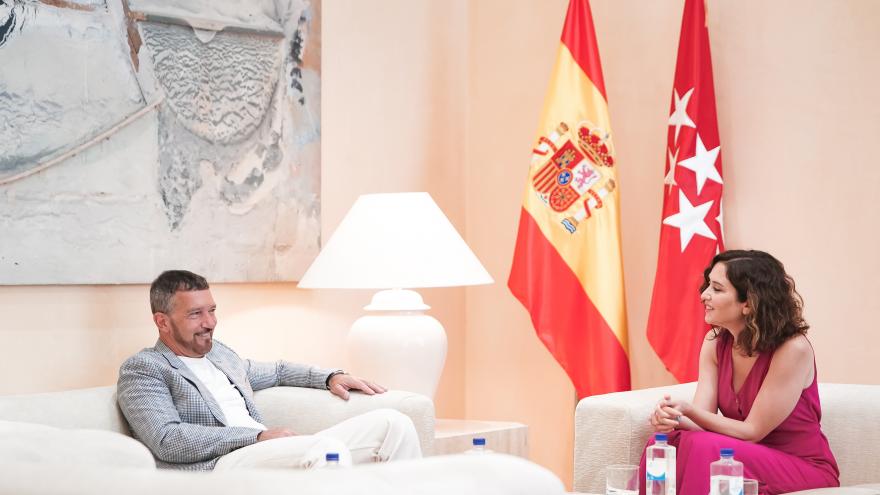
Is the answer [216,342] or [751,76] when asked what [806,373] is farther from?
[216,342]

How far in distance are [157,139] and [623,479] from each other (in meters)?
2.11

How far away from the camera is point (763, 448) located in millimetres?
3508

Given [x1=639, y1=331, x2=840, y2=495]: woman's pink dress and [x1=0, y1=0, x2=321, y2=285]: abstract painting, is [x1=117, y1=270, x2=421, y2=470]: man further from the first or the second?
[x1=639, y1=331, x2=840, y2=495]: woman's pink dress

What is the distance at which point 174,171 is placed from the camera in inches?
170

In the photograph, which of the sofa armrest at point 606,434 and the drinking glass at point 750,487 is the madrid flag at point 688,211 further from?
the drinking glass at point 750,487

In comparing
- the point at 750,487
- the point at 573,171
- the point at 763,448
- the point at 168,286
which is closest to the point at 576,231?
the point at 573,171

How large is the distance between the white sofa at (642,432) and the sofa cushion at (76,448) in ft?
6.65

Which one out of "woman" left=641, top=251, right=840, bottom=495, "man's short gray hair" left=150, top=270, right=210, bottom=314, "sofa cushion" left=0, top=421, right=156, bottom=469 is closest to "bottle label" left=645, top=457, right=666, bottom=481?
"woman" left=641, top=251, right=840, bottom=495

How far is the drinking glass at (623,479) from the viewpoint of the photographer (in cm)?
327

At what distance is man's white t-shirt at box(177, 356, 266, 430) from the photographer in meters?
3.85

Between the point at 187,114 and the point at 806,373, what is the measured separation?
2381 millimetres

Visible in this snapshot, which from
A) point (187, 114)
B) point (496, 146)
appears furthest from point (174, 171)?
point (496, 146)

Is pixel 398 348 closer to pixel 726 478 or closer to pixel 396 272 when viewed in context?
pixel 396 272

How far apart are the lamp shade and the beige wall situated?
482mm
